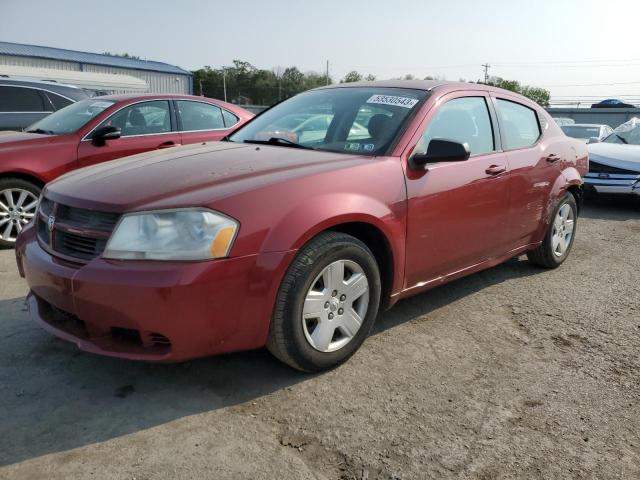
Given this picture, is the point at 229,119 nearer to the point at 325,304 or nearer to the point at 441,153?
the point at 441,153

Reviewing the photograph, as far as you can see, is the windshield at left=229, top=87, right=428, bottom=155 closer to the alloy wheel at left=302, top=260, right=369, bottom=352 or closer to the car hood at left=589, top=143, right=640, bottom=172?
the alloy wheel at left=302, top=260, right=369, bottom=352

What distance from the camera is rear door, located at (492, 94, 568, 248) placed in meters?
4.01

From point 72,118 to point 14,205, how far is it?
118 centimetres

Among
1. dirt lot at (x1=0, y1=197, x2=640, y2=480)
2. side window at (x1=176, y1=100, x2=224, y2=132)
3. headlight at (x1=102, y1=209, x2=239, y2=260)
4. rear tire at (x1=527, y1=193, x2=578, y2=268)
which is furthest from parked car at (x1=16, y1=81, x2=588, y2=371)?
side window at (x1=176, y1=100, x2=224, y2=132)

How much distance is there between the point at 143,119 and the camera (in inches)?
236

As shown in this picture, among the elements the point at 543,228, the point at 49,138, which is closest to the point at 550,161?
the point at 543,228

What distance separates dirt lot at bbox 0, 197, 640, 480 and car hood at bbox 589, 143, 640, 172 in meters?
5.35

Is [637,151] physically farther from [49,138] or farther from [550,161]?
[49,138]

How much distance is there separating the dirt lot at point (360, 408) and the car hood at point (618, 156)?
5348 millimetres

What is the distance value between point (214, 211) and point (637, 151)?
8333 mm

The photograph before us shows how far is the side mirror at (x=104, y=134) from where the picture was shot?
18.0ft

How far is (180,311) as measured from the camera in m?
2.30

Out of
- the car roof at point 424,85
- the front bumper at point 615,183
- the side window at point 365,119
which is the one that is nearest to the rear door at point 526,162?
the car roof at point 424,85

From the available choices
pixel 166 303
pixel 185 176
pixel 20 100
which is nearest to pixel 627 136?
pixel 185 176
